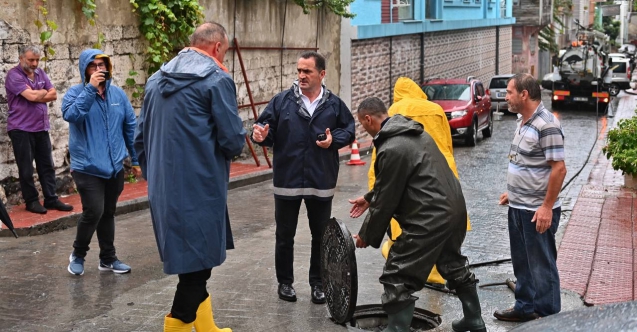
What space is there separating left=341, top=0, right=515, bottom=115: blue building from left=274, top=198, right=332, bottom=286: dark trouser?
14.7 m

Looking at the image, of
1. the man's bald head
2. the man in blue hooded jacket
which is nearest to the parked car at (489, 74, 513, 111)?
the man in blue hooded jacket

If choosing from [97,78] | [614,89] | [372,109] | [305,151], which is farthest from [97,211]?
[614,89]

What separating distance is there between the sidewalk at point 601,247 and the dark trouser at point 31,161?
5.80 meters

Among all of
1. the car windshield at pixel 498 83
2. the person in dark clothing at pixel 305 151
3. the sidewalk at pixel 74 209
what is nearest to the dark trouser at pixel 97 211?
the person in dark clothing at pixel 305 151

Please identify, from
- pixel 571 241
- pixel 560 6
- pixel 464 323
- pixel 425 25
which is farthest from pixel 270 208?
pixel 560 6

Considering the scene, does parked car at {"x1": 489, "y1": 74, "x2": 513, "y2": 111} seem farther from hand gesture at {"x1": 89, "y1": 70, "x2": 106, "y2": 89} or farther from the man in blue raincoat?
the man in blue raincoat

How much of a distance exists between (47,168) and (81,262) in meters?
3.18

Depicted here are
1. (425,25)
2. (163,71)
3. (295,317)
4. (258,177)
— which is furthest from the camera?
(425,25)

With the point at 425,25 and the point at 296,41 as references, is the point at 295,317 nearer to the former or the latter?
the point at 296,41

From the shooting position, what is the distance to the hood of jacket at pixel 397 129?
5.48 m

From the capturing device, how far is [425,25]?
89.8 ft

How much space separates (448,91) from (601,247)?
13.7m

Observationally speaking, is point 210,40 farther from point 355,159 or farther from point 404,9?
point 404,9

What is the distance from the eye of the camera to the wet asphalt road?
6.29 metres
